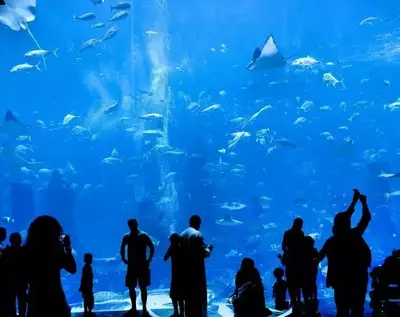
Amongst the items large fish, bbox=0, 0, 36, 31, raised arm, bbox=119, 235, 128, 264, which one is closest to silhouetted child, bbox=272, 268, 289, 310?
raised arm, bbox=119, 235, 128, 264

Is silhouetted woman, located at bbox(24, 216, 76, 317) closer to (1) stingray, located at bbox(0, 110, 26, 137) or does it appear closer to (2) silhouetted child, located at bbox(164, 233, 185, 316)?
(2) silhouetted child, located at bbox(164, 233, 185, 316)

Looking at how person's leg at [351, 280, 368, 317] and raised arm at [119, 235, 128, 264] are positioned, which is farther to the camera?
raised arm at [119, 235, 128, 264]

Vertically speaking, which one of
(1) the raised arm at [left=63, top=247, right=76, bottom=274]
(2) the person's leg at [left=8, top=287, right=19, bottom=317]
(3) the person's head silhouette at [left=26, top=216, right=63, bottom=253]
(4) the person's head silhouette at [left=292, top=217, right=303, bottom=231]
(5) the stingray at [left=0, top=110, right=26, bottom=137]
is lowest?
(2) the person's leg at [left=8, top=287, right=19, bottom=317]

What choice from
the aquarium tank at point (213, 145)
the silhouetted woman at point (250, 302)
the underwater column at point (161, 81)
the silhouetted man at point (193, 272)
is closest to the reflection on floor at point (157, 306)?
the aquarium tank at point (213, 145)

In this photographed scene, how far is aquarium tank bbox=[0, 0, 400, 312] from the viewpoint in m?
21.4

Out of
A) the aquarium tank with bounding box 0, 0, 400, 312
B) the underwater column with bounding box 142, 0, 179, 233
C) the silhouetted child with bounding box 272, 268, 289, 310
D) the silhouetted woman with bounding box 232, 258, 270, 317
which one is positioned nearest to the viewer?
the silhouetted woman with bounding box 232, 258, 270, 317

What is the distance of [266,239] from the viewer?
24.1 metres

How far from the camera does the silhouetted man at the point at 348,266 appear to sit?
3.95 meters

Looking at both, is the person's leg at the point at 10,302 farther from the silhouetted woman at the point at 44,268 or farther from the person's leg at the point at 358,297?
the person's leg at the point at 358,297

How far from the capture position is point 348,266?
395 cm

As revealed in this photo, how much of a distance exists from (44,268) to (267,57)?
12659 millimetres

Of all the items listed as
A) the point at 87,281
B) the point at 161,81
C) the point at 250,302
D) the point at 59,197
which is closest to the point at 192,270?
the point at 250,302

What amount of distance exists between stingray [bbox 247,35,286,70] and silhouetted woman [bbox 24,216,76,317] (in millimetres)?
12137

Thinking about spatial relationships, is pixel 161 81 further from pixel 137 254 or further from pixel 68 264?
pixel 68 264
